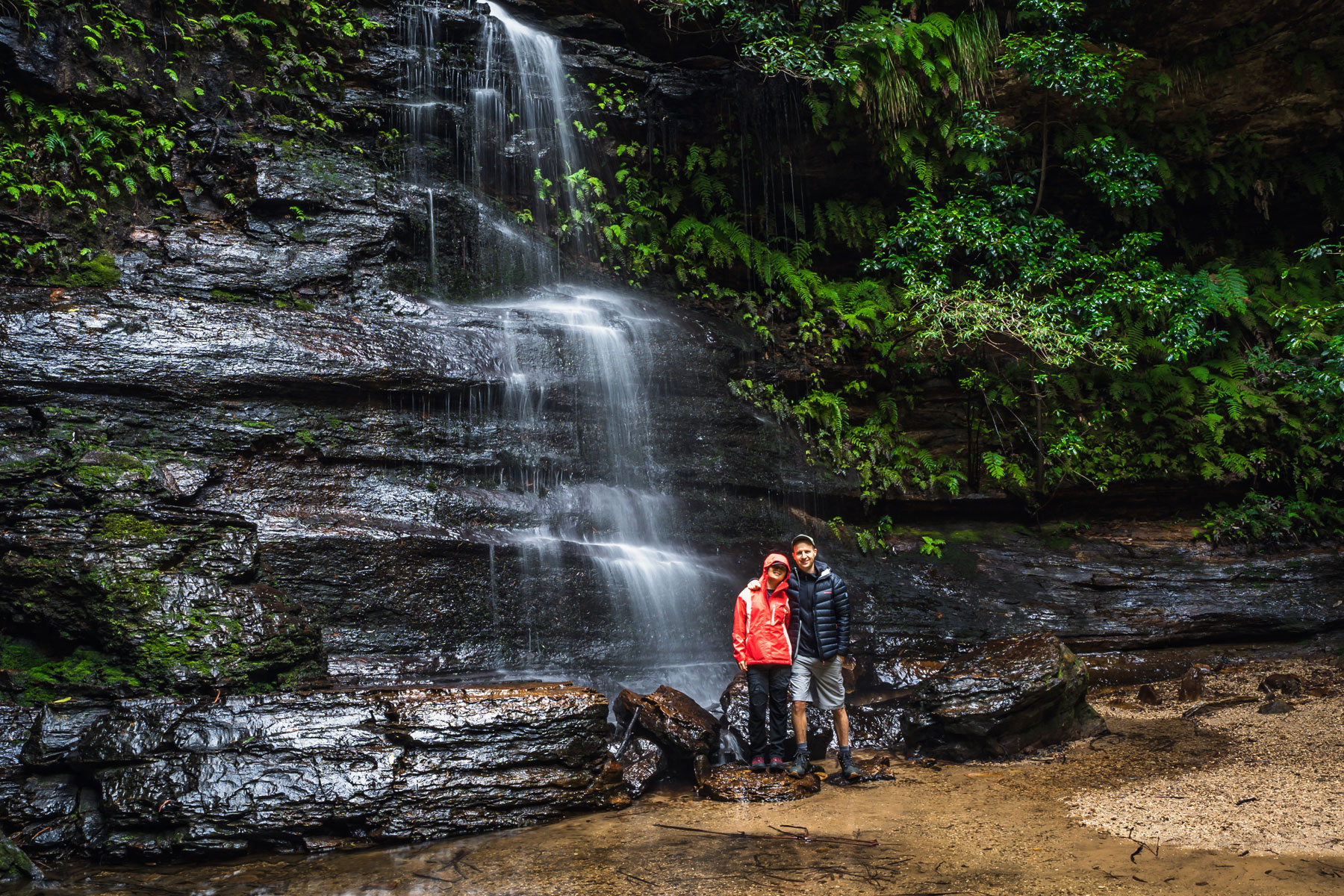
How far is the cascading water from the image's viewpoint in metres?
7.41

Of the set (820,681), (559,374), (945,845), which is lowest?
(945,845)

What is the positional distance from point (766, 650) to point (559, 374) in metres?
4.29

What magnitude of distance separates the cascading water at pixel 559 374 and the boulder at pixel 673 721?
3.33 ft

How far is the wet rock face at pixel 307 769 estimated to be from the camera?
4.28 m

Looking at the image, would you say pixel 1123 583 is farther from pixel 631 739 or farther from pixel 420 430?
pixel 420 430

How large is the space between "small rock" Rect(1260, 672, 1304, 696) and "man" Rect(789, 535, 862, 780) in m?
4.46

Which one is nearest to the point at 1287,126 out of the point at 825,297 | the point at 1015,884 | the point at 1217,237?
the point at 1217,237

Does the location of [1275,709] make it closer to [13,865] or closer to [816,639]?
[816,639]

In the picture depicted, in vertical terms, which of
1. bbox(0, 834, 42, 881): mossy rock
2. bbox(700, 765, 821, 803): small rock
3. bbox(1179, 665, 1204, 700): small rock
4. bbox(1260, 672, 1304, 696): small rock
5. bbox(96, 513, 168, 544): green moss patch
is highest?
bbox(96, 513, 168, 544): green moss patch

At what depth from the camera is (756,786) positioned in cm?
507

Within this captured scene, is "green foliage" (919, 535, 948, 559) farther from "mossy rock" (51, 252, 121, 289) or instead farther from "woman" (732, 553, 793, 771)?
"mossy rock" (51, 252, 121, 289)

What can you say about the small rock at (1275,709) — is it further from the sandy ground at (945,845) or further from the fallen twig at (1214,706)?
the sandy ground at (945,845)

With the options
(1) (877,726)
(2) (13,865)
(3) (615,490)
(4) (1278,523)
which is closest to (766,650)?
(1) (877,726)

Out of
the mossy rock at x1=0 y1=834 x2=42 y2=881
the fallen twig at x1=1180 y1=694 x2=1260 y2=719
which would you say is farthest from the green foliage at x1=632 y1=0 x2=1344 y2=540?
the mossy rock at x1=0 y1=834 x2=42 y2=881
